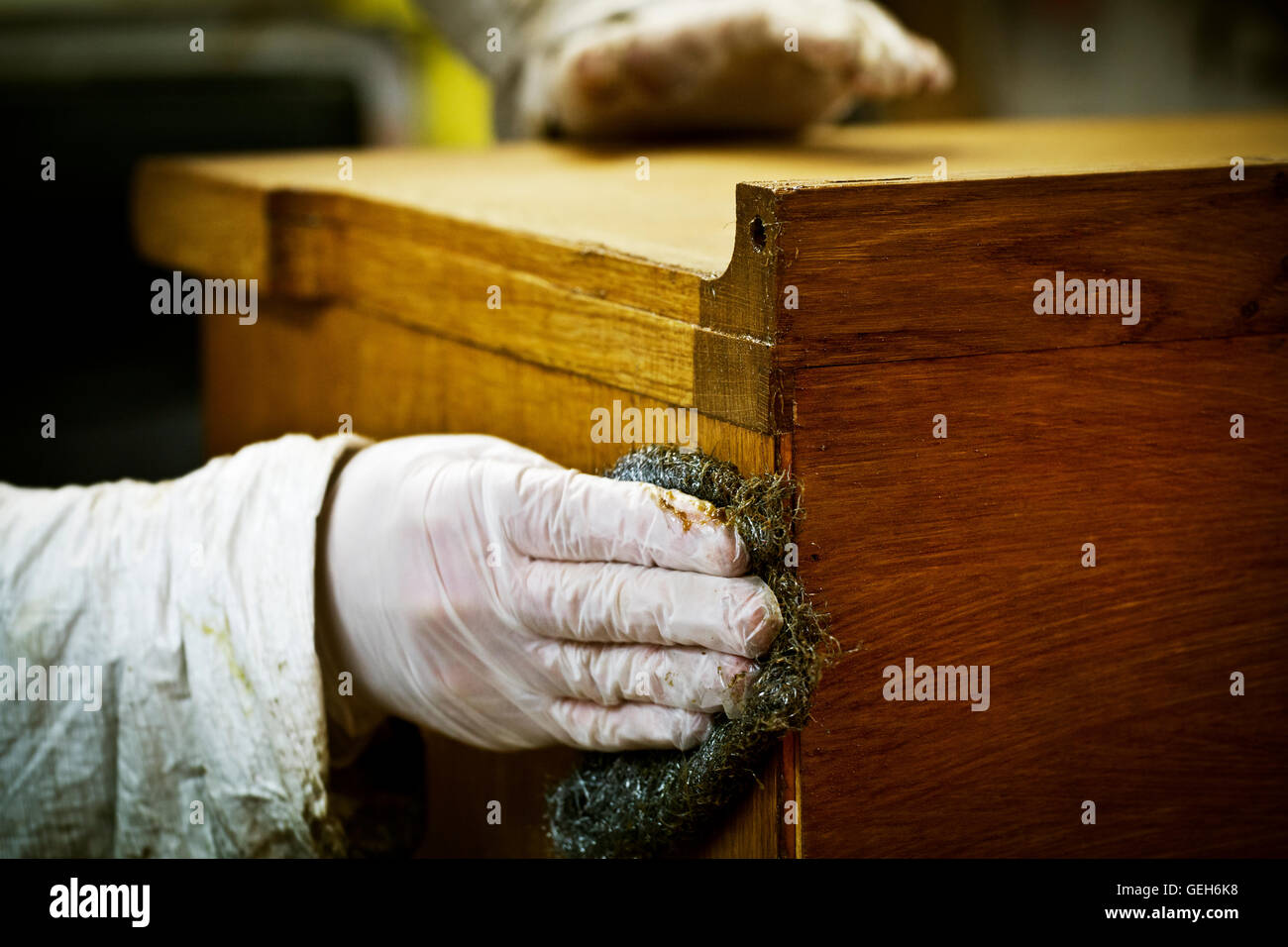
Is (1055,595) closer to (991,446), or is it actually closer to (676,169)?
(991,446)

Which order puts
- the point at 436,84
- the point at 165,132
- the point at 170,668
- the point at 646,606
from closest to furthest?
the point at 646,606 → the point at 170,668 → the point at 165,132 → the point at 436,84

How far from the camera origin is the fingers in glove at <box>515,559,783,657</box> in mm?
539

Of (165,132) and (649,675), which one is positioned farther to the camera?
(165,132)

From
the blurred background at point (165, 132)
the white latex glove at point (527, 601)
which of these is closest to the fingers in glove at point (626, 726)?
the white latex glove at point (527, 601)

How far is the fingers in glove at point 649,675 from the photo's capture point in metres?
0.55

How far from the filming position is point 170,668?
2.36 ft

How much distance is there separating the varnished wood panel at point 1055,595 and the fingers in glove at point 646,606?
35 millimetres

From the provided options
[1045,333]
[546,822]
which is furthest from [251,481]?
[1045,333]

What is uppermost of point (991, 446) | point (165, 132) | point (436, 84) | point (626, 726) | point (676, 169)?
point (436, 84)

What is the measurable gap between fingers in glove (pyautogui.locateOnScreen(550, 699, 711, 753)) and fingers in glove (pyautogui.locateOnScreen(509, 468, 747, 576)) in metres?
0.07

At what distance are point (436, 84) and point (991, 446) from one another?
9.78 feet

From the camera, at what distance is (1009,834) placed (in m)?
0.62

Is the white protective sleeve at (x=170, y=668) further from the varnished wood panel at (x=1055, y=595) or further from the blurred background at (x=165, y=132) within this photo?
the blurred background at (x=165, y=132)

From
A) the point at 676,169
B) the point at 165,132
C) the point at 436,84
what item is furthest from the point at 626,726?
the point at 436,84
